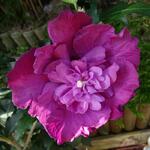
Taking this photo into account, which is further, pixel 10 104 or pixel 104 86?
pixel 10 104

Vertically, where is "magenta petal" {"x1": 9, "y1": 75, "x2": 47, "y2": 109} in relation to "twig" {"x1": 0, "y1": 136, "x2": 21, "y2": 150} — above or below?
above

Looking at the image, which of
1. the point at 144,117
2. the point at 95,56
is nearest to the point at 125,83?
the point at 95,56

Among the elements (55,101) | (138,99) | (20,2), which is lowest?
(138,99)

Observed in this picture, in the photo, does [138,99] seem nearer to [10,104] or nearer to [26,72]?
[10,104]

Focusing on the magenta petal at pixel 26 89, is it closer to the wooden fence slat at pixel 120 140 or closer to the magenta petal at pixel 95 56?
the magenta petal at pixel 95 56

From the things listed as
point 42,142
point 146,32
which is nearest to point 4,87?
point 42,142

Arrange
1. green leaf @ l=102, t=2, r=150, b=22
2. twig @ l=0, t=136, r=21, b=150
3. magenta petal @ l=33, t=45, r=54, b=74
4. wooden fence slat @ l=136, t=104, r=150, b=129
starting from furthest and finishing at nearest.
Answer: wooden fence slat @ l=136, t=104, r=150, b=129 < twig @ l=0, t=136, r=21, b=150 < green leaf @ l=102, t=2, r=150, b=22 < magenta petal @ l=33, t=45, r=54, b=74

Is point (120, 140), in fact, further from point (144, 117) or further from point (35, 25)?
point (35, 25)

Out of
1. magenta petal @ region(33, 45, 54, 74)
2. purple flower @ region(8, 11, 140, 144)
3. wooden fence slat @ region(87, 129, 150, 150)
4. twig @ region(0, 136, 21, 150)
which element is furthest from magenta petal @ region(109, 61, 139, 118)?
wooden fence slat @ region(87, 129, 150, 150)

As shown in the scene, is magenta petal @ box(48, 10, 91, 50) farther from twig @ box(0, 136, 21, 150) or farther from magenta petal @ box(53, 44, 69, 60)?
twig @ box(0, 136, 21, 150)
